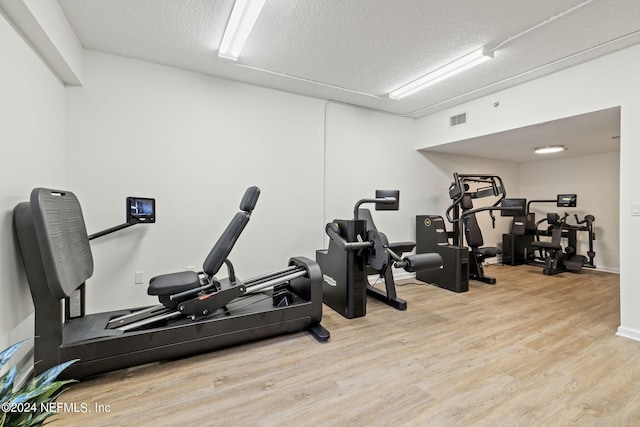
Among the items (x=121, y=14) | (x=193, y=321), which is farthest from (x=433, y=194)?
(x=121, y=14)

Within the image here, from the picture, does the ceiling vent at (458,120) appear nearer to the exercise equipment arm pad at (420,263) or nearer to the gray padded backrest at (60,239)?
the exercise equipment arm pad at (420,263)

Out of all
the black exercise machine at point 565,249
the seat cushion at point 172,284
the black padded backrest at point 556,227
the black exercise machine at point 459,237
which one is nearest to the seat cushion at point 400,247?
the black exercise machine at point 459,237

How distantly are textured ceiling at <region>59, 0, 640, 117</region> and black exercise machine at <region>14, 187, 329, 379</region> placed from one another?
1482mm

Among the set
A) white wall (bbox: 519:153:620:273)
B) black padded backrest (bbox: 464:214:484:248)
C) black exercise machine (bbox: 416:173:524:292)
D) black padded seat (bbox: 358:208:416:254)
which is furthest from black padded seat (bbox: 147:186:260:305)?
white wall (bbox: 519:153:620:273)

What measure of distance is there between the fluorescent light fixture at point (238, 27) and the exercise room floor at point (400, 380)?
2756 mm

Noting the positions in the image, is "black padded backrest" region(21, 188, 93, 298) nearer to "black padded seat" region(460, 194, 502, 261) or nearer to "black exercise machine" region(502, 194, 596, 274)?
"black padded seat" region(460, 194, 502, 261)

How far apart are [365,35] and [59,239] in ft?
9.43

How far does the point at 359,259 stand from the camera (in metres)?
3.04

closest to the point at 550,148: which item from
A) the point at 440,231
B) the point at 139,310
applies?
the point at 440,231

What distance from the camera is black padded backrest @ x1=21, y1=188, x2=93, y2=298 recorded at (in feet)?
5.52

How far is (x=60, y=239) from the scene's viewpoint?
1.86 m

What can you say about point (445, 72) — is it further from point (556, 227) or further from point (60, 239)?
point (556, 227)

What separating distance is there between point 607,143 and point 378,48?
14.2ft

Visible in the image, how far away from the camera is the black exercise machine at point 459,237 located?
158 inches
